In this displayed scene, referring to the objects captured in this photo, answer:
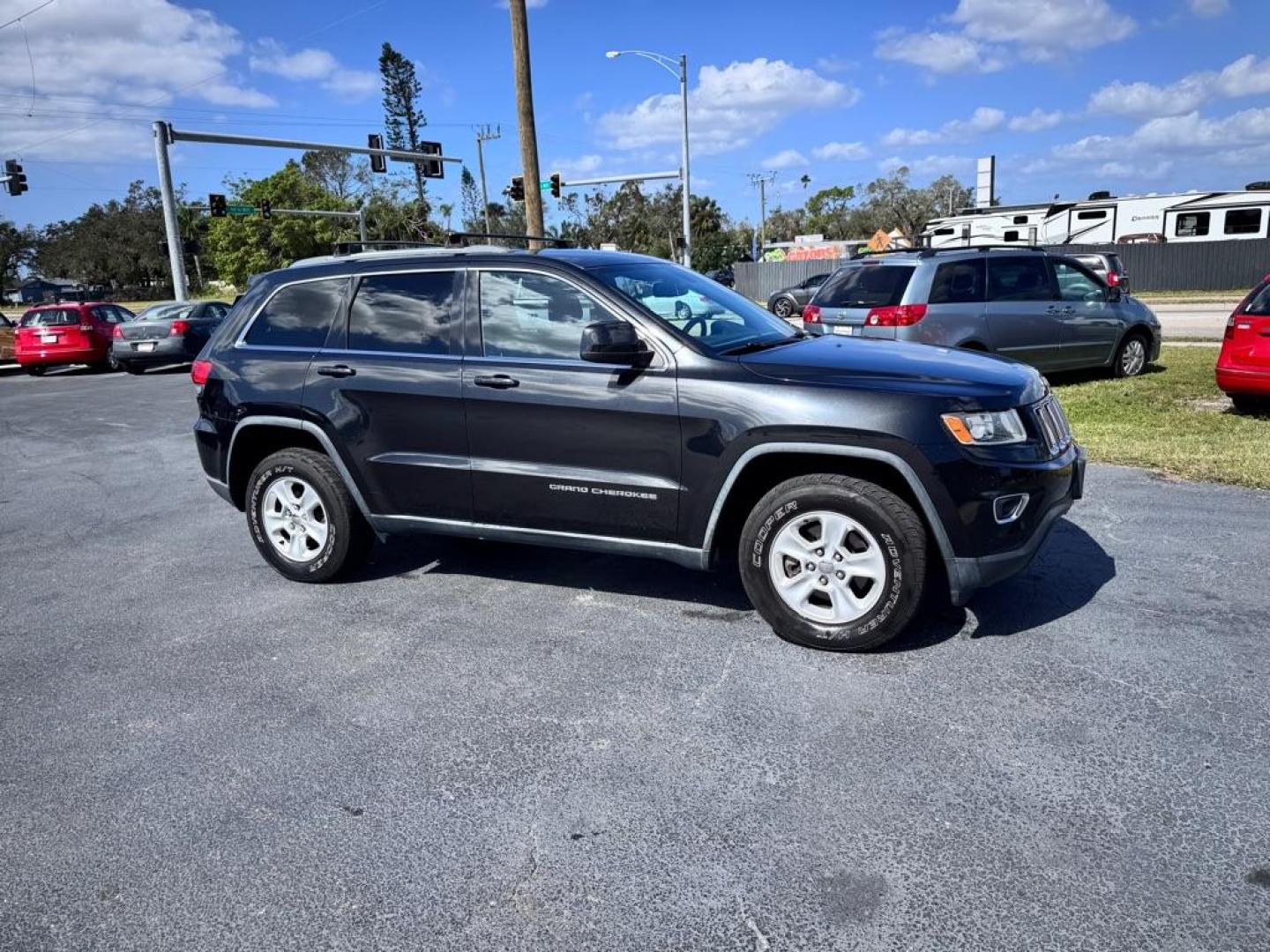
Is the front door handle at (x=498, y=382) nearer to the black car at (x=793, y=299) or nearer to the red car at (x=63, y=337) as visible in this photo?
the red car at (x=63, y=337)

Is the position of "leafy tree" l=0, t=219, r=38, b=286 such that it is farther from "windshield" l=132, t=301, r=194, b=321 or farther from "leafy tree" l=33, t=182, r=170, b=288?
"windshield" l=132, t=301, r=194, b=321

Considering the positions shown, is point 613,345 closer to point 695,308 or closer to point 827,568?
point 695,308

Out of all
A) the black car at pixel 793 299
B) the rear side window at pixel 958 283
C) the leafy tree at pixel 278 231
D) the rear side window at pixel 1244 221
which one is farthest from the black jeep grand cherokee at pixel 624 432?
the leafy tree at pixel 278 231

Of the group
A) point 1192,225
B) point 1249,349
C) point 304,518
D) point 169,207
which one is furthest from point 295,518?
point 1192,225

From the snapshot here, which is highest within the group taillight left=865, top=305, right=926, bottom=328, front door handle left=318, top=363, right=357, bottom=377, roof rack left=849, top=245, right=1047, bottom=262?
roof rack left=849, top=245, right=1047, bottom=262

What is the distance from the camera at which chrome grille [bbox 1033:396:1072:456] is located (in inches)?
163

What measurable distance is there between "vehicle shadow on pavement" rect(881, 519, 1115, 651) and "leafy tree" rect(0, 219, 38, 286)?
378ft

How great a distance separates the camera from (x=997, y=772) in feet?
10.4

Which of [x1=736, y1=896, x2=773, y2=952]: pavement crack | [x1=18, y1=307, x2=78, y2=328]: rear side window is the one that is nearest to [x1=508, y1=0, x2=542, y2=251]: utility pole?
[x1=18, y1=307, x2=78, y2=328]: rear side window

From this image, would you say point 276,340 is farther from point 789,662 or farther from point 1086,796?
point 1086,796

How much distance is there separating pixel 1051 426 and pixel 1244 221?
37.1 m

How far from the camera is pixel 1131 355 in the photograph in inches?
469

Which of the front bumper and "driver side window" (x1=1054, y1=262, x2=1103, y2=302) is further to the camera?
"driver side window" (x1=1054, y1=262, x2=1103, y2=302)

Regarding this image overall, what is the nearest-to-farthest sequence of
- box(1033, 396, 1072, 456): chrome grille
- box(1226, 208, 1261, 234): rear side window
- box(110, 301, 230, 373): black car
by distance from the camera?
1. box(1033, 396, 1072, 456): chrome grille
2. box(110, 301, 230, 373): black car
3. box(1226, 208, 1261, 234): rear side window
